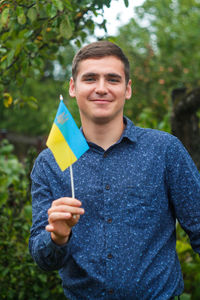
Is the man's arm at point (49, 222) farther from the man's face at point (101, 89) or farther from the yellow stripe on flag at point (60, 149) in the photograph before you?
the man's face at point (101, 89)

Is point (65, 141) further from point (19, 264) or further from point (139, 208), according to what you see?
point (19, 264)

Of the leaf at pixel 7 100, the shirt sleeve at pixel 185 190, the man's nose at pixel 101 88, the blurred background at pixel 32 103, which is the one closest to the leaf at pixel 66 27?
the blurred background at pixel 32 103

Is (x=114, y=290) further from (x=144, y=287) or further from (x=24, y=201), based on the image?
(x=24, y=201)

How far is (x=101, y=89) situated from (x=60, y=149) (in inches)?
15.1

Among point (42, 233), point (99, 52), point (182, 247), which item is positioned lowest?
point (182, 247)

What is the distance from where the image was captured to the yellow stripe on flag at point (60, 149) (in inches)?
68.9

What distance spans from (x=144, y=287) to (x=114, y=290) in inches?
5.1

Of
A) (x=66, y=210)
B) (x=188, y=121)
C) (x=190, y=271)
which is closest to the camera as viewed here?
(x=66, y=210)

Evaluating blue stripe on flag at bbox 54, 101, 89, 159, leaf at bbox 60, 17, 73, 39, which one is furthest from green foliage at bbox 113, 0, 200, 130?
blue stripe on flag at bbox 54, 101, 89, 159

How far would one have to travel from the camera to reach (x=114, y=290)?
183cm

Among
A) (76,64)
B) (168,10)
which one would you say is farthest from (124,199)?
(168,10)

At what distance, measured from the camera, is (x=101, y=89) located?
1979mm

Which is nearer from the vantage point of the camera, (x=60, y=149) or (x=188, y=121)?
(x=60, y=149)

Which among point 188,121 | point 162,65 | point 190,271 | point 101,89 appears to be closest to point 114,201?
point 101,89
